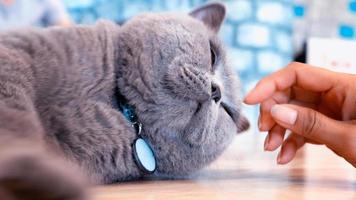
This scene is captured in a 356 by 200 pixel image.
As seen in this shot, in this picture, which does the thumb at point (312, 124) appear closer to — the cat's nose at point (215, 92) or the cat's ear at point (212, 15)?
the cat's nose at point (215, 92)

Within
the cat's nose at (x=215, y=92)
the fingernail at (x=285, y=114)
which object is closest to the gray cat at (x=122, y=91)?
the cat's nose at (x=215, y=92)

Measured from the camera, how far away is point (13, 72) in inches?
36.4

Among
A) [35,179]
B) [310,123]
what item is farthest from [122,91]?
[35,179]

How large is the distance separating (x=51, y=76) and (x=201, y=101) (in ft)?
1.08

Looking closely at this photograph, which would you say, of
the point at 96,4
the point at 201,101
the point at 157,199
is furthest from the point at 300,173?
the point at 96,4

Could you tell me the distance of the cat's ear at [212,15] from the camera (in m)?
1.43

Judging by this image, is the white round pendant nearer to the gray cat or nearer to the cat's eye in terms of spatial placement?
the gray cat

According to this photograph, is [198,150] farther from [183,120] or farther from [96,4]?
[96,4]

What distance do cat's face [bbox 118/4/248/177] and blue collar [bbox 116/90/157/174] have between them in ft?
0.04

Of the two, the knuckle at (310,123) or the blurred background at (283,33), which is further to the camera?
the blurred background at (283,33)

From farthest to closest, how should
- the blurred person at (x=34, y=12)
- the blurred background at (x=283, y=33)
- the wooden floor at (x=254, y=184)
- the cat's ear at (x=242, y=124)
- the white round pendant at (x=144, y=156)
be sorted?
the blurred background at (x=283, y=33) → the blurred person at (x=34, y=12) → the cat's ear at (x=242, y=124) → the white round pendant at (x=144, y=156) → the wooden floor at (x=254, y=184)

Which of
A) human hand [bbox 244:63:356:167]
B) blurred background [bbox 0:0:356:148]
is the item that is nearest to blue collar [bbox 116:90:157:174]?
human hand [bbox 244:63:356:167]

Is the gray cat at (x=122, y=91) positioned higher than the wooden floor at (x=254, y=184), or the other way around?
the gray cat at (x=122, y=91)

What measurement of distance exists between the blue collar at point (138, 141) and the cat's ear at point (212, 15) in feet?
1.27
